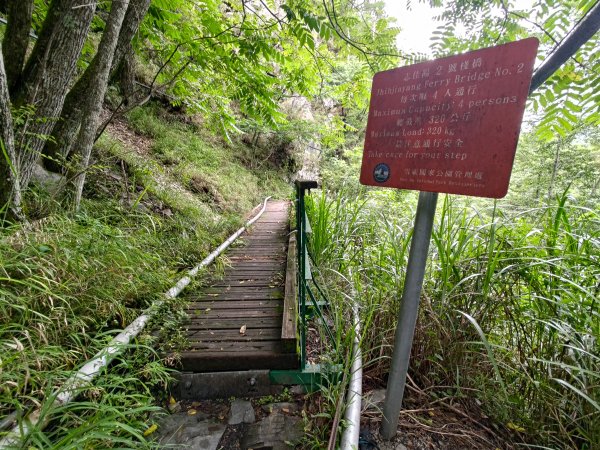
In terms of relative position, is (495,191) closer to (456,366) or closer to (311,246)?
(456,366)

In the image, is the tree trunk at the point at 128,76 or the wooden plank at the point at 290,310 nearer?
the wooden plank at the point at 290,310

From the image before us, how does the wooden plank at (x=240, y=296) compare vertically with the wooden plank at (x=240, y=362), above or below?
above

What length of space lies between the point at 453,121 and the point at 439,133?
0.22 ft

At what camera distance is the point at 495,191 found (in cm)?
105

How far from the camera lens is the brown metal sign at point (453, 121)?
102 cm

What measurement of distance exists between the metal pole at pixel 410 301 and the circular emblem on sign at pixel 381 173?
0.60 ft

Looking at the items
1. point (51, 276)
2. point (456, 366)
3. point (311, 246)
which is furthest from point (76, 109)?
point (456, 366)

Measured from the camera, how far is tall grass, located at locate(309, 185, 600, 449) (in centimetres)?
143

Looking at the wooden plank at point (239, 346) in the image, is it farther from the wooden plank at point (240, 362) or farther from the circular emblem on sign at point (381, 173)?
the circular emblem on sign at point (381, 173)

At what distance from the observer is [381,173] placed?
140 cm

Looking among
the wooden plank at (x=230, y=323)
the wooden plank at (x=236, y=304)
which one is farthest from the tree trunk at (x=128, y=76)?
the wooden plank at (x=230, y=323)

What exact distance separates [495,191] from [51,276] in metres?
2.68

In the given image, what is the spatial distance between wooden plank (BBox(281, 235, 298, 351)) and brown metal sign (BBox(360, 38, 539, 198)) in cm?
137

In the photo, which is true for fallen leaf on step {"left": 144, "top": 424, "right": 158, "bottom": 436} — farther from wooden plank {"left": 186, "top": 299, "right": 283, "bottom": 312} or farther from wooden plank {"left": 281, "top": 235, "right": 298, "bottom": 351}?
wooden plank {"left": 186, "top": 299, "right": 283, "bottom": 312}
